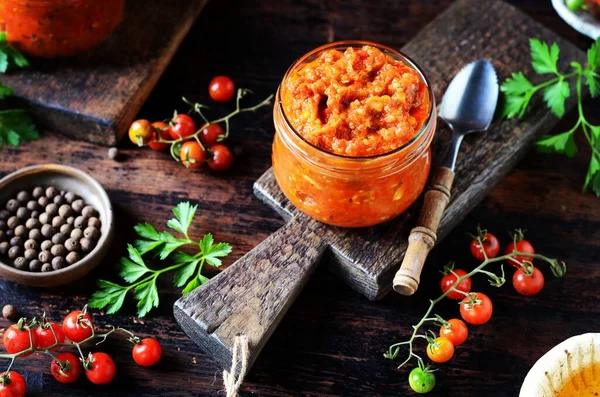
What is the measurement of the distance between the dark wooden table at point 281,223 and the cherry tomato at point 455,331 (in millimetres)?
93

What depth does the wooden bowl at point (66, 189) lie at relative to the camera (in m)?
2.78

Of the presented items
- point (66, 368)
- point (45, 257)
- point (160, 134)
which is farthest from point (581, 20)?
point (66, 368)

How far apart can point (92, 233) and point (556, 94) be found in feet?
6.51

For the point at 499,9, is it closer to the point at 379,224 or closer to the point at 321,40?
the point at 321,40

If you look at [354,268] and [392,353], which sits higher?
[354,268]

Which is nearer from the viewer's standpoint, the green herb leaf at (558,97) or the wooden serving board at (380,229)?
the wooden serving board at (380,229)

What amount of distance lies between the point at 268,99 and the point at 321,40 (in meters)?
0.53

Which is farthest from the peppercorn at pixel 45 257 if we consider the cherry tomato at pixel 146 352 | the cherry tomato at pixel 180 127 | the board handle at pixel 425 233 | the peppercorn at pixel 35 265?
the board handle at pixel 425 233

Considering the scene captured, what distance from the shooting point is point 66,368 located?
260 cm

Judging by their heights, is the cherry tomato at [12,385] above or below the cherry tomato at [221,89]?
below

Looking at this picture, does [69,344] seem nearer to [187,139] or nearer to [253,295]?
[253,295]

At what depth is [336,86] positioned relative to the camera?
102 inches

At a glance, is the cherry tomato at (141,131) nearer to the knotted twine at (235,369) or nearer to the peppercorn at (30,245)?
the peppercorn at (30,245)

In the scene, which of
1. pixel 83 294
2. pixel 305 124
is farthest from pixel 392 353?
pixel 83 294
